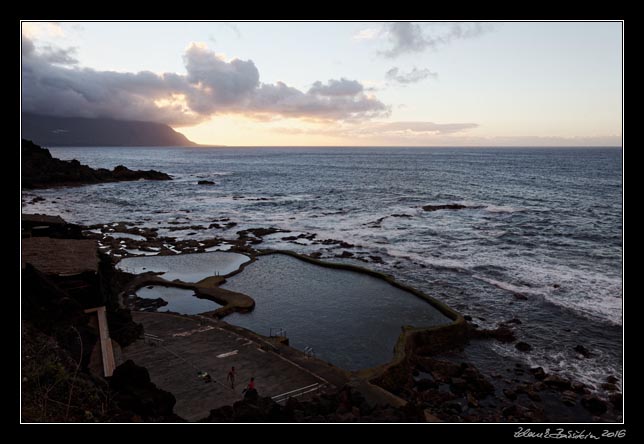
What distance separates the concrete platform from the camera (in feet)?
72.3

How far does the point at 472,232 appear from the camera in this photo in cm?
7181

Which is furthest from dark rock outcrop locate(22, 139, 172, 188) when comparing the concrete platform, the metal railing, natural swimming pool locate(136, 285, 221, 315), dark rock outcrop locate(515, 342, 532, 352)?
dark rock outcrop locate(515, 342, 532, 352)

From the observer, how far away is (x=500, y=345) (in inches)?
1292

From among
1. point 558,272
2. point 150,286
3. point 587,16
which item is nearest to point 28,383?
point 587,16

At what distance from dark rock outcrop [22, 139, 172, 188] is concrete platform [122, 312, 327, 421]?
11726cm

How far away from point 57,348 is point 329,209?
84.4 metres

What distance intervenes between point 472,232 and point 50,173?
127 m

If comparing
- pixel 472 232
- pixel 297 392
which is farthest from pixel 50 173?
pixel 297 392

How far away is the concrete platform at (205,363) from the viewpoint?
2203 cm

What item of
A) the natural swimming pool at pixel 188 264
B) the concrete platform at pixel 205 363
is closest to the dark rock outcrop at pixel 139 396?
the concrete platform at pixel 205 363

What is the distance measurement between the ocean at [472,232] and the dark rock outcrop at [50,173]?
8.27 metres

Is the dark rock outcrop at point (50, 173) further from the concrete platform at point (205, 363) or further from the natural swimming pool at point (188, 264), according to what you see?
the concrete platform at point (205, 363)

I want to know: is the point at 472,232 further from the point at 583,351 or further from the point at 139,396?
the point at 139,396

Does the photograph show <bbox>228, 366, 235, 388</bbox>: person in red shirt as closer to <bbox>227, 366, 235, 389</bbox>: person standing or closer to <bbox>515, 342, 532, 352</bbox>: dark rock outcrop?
<bbox>227, 366, 235, 389</bbox>: person standing
